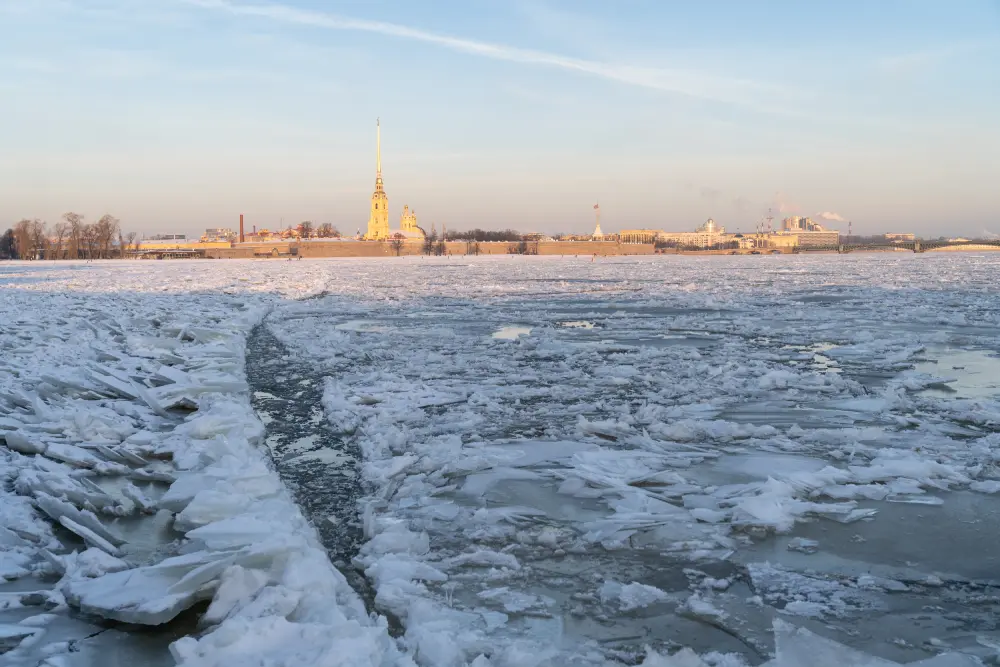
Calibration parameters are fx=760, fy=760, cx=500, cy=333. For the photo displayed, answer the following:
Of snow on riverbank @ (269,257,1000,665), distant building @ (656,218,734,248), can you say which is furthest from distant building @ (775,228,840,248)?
snow on riverbank @ (269,257,1000,665)

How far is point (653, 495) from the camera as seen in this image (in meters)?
3.98

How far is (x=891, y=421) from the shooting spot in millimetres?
5457

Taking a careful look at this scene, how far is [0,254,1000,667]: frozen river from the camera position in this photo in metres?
2.60

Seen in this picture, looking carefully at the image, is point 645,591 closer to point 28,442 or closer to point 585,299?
point 28,442

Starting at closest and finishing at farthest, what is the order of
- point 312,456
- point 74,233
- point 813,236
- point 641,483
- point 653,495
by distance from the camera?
1. point 653,495
2. point 641,483
3. point 312,456
4. point 74,233
5. point 813,236

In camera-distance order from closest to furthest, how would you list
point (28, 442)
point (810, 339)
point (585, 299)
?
point (28, 442) → point (810, 339) → point (585, 299)

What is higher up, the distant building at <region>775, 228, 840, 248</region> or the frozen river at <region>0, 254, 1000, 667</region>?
the distant building at <region>775, 228, 840, 248</region>

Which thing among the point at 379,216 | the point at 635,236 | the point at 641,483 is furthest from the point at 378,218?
the point at 641,483

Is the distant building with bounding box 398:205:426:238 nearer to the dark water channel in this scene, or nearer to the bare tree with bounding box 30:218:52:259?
the bare tree with bounding box 30:218:52:259

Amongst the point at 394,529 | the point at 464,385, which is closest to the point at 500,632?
the point at 394,529

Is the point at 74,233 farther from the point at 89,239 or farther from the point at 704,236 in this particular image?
the point at 704,236

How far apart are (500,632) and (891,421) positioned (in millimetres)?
4043

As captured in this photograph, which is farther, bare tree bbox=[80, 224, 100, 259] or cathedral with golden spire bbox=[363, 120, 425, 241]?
cathedral with golden spire bbox=[363, 120, 425, 241]

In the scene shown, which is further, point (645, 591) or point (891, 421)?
point (891, 421)
